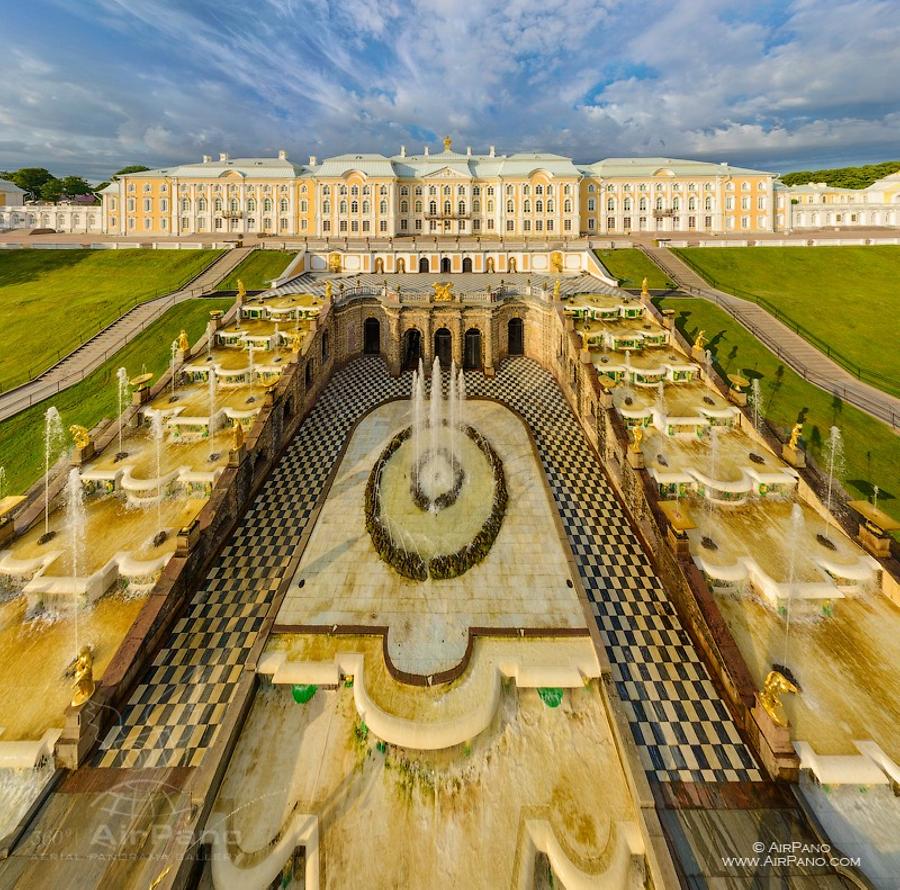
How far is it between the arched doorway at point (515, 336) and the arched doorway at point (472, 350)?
2.17 metres

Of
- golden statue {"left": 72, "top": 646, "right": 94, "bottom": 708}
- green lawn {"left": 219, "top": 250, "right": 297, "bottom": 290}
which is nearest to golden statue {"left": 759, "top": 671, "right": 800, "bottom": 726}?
golden statue {"left": 72, "top": 646, "right": 94, "bottom": 708}

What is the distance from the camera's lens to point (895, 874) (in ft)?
24.1

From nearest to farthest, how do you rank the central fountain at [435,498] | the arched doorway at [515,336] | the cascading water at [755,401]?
1. the central fountain at [435,498]
2. the cascading water at [755,401]
3. the arched doorway at [515,336]

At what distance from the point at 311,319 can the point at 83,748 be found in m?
23.1

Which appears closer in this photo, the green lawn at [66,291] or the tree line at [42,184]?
the green lawn at [66,291]

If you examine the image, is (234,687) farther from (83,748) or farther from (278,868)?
(278,868)

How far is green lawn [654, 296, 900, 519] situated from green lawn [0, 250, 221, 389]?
128ft

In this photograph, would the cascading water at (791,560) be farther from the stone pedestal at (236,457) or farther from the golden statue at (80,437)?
the golden statue at (80,437)

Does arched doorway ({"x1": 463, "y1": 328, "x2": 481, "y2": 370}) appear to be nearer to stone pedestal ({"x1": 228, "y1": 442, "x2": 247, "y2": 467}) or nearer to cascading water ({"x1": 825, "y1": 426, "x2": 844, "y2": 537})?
stone pedestal ({"x1": 228, "y1": 442, "x2": 247, "y2": 467})

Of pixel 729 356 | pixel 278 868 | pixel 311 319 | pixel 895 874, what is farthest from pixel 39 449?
pixel 729 356

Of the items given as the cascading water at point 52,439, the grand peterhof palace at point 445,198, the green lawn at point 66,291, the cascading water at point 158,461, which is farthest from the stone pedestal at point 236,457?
the grand peterhof palace at point 445,198

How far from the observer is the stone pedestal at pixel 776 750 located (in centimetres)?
865

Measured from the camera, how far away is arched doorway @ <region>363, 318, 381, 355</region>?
30.0 m

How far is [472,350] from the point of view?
29.7m
